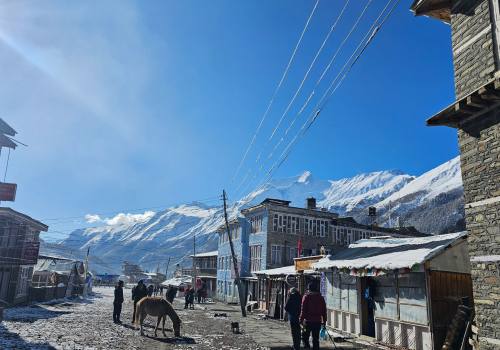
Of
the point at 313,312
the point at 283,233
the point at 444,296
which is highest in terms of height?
the point at 283,233

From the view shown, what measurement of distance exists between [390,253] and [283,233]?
2699 cm

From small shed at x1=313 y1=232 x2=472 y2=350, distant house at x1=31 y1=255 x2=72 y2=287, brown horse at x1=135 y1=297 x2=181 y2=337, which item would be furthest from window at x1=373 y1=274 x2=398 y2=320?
distant house at x1=31 y1=255 x2=72 y2=287

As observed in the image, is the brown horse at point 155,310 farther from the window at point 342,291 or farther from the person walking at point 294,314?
the window at point 342,291

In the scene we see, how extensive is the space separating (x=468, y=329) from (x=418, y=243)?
518 cm

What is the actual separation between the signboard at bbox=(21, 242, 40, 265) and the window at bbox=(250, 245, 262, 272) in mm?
21408

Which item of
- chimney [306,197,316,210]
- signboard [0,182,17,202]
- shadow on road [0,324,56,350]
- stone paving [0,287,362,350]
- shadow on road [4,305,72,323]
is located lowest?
shadow on road [4,305,72,323]

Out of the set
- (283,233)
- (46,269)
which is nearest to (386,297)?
(283,233)

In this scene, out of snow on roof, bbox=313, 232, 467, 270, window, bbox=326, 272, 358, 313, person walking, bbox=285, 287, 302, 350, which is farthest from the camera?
window, bbox=326, 272, 358, 313

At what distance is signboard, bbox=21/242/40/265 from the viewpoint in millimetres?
33688

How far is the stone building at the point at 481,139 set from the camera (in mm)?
10273

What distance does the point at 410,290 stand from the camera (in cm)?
1493

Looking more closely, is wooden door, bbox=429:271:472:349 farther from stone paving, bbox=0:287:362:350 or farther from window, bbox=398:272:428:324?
stone paving, bbox=0:287:362:350

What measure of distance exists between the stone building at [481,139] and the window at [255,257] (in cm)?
3365

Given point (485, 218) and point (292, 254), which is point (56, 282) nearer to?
point (292, 254)
